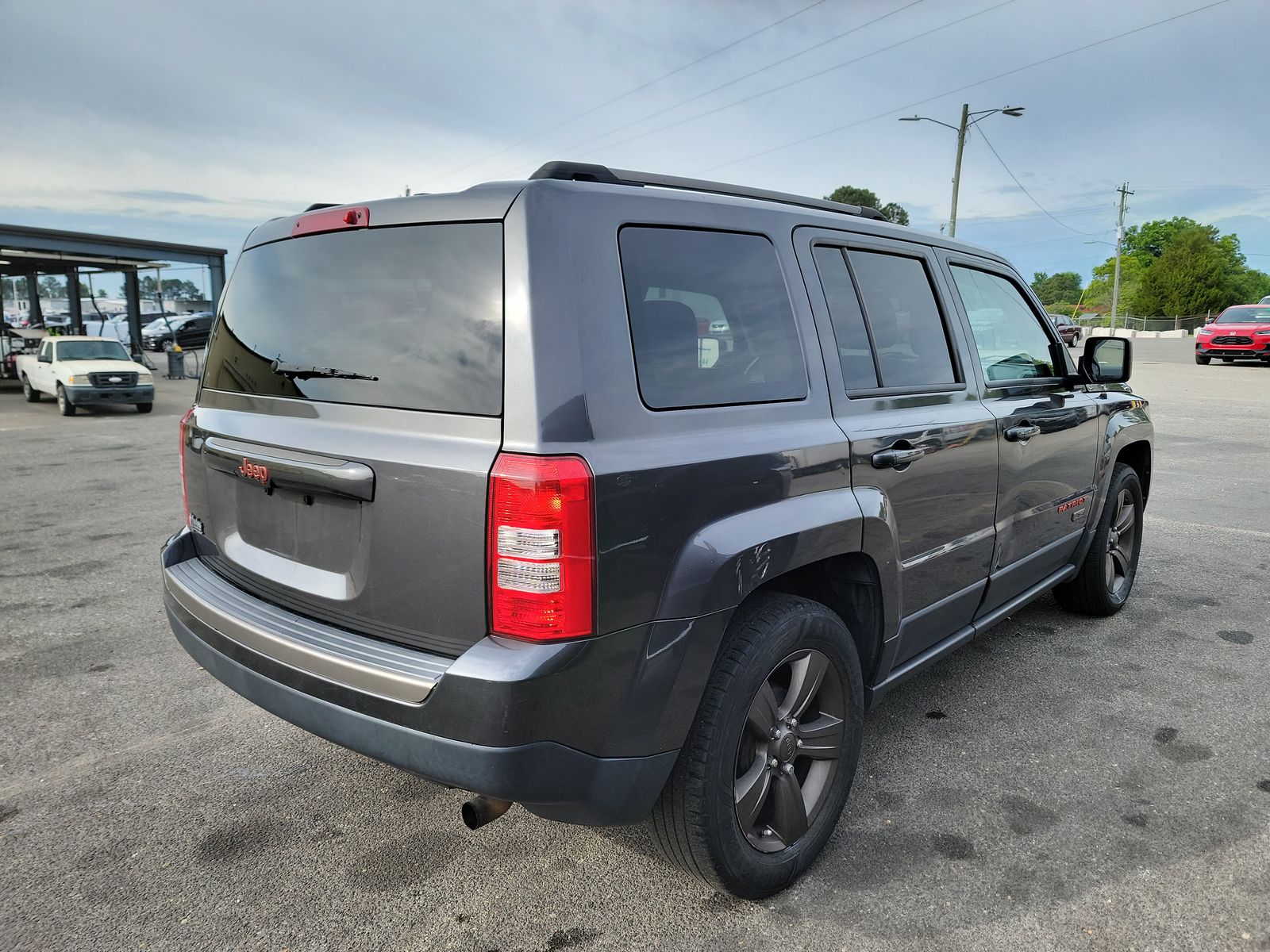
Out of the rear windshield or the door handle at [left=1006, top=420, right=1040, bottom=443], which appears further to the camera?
the door handle at [left=1006, top=420, right=1040, bottom=443]

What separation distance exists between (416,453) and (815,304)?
1.30m

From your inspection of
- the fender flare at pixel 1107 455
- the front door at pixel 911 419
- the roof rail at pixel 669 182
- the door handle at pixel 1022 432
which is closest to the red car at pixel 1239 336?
the fender flare at pixel 1107 455

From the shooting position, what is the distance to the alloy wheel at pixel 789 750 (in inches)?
92.1

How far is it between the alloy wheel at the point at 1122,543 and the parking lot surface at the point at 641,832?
25 centimetres

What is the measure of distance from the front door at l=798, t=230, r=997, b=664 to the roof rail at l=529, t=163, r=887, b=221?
0.19 metres

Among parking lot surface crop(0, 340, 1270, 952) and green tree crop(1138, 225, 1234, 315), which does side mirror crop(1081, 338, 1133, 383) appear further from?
green tree crop(1138, 225, 1234, 315)

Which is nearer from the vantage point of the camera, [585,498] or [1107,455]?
→ [585,498]

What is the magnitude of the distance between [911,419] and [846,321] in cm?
40

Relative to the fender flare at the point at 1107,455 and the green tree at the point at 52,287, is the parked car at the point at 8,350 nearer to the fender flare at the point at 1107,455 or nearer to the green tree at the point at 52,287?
the fender flare at the point at 1107,455

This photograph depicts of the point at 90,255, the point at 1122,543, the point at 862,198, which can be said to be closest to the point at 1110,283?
the point at 862,198

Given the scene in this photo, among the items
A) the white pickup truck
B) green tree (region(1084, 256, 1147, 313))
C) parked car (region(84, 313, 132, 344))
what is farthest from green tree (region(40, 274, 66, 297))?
green tree (region(1084, 256, 1147, 313))

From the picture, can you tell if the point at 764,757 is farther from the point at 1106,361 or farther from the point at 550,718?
Result: the point at 1106,361

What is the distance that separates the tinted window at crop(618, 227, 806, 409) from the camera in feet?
6.81

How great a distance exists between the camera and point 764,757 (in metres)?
2.38
